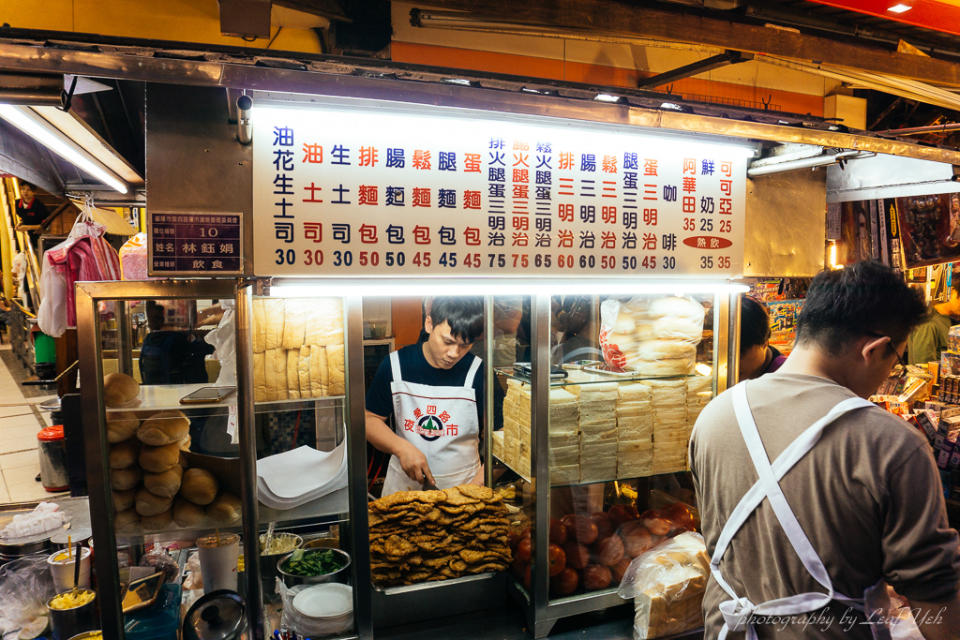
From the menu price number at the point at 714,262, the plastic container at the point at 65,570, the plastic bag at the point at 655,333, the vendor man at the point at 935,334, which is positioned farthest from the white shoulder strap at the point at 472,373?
the vendor man at the point at 935,334

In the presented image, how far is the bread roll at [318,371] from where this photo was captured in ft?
8.42

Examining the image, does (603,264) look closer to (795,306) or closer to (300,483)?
(300,483)

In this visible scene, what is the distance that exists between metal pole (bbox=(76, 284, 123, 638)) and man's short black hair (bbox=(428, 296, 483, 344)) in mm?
2101

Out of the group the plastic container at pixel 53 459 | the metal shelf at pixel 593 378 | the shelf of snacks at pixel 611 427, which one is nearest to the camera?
the shelf of snacks at pixel 611 427

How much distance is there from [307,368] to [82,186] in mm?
2374

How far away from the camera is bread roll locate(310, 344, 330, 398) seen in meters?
2.57

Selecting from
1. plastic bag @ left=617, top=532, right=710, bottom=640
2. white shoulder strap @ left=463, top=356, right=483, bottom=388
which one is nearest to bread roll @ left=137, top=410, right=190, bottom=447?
white shoulder strap @ left=463, top=356, right=483, bottom=388

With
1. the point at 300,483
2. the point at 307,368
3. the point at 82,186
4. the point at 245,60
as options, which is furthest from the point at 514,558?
the point at 82,186

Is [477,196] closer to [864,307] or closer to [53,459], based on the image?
[864,307]

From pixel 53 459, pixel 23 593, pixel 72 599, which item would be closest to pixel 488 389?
pixel 72 599

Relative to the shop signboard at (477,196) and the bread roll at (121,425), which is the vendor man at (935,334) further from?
the bread roll at (121,425)

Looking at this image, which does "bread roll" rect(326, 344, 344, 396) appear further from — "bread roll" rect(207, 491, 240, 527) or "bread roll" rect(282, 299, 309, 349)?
"bread roll" rect(207, 491, 240, 527)

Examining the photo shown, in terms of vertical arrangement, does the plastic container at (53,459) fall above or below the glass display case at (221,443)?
below

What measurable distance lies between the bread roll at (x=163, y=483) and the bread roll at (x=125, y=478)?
0.12ft
